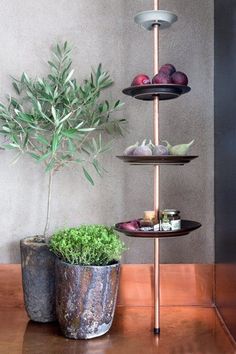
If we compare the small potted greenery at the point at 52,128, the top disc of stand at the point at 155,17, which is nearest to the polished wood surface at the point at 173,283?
the small potted greenery at the point at 52,128

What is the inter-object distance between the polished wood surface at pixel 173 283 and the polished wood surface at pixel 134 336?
0.18 feet

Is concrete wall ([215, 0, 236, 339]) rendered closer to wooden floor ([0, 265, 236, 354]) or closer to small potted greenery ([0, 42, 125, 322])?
wooden floor ([0, 265, 236, 354])

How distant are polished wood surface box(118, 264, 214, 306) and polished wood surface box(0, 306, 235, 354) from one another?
0.05 m

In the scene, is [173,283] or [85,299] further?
[173,283]

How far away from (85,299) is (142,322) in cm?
32

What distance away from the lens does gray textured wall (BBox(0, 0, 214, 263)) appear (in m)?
1.91

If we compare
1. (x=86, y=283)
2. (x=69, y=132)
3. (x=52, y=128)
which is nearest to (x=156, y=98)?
(x=69, y=132)

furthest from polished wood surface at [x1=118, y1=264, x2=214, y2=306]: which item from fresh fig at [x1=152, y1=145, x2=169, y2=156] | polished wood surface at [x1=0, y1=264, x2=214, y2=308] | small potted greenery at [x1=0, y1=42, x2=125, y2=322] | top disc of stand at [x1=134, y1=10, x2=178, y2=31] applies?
top disc of stand at [x1=134, y1=10, x2=178, y2=31]

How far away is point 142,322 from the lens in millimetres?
1736

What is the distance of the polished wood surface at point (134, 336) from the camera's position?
1490 millimetres

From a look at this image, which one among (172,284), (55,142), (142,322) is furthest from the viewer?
(172,284)

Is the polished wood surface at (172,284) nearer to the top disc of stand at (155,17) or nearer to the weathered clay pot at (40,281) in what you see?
the weathered clay pot at (40,281)

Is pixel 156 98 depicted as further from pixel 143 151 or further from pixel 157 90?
pixel 143 151

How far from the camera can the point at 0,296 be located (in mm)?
1915
